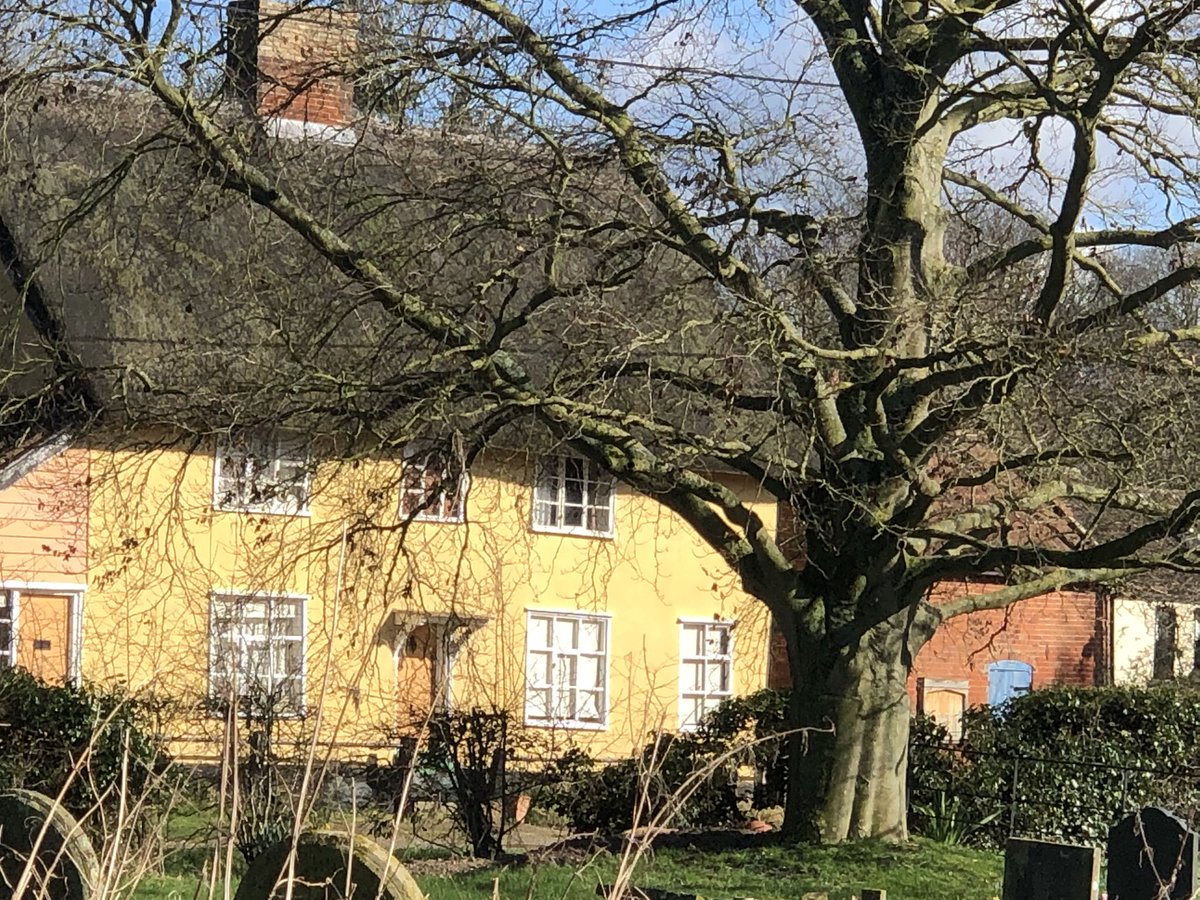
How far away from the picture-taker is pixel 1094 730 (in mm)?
16000

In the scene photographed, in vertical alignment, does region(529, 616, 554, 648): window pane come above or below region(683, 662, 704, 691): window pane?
above

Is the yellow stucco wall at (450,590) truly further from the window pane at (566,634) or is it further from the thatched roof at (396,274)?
the thatched roof at (396,274)

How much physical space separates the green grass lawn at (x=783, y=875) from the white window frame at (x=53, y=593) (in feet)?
31.7

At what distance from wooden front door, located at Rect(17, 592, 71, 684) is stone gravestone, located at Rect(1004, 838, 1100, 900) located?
15817mm

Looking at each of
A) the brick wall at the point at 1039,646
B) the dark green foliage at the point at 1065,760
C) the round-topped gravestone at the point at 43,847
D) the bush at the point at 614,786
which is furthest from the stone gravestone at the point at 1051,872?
the brick wall at the point at 1039,646

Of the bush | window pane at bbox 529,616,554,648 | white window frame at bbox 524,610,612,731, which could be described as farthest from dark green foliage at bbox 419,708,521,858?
window pane at bbox 529,616,554,648

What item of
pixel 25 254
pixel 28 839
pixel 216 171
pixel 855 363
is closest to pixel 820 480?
pixel 855 363

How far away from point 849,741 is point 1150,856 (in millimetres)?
6556

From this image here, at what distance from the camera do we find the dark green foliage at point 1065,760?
590 inches

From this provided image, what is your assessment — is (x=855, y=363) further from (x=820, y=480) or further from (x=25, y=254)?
(x=25, y=254)

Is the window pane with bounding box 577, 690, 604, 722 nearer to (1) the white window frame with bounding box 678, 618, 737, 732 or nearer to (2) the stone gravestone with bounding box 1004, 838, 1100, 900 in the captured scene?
(1) the white window frame with bounding box 678, 618, 737, 732

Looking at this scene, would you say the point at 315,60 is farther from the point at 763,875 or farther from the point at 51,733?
the point at 763,875

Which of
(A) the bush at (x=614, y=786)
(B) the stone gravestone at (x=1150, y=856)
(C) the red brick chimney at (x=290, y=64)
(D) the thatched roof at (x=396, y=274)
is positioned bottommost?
(A) the bush at (x=614, y=786)

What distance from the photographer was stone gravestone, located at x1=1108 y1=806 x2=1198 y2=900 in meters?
6.69
